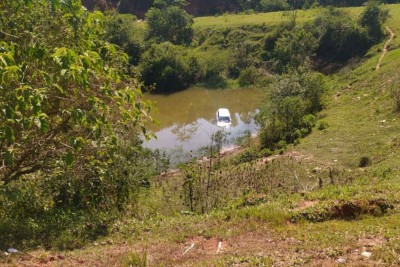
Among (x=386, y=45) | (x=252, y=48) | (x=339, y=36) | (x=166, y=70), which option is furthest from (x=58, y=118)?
(x=252, y=48)

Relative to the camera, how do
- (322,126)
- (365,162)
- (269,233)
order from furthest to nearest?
(322,126) → (365,162) → (269,233)

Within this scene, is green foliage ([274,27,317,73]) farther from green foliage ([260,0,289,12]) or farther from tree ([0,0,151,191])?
tree ([0,0,151,191])

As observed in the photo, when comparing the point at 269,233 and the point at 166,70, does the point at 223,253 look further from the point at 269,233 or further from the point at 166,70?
the point at 166,70

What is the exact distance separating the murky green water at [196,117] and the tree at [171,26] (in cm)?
1093

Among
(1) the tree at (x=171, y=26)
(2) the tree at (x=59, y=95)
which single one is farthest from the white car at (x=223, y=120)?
(1) the tree at (x=171, y=26)

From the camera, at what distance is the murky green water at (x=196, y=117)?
77.9ft

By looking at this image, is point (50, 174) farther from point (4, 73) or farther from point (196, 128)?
point (196, 128)

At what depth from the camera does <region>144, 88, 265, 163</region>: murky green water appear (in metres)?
23.8

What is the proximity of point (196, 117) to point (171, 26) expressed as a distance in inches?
755

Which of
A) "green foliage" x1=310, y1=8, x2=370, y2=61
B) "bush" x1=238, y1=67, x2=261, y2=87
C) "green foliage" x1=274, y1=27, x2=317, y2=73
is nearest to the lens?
"green foliage" x1=274, y1=27, x2=317, y2=73

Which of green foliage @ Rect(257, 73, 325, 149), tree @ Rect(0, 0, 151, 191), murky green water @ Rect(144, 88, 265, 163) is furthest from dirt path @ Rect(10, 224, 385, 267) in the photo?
murky green water @ Rect(144, 88, 265, 163)

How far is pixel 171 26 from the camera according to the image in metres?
46.0

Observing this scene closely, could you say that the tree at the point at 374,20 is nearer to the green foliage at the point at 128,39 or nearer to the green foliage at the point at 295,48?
the green foliage at the point at 295,48

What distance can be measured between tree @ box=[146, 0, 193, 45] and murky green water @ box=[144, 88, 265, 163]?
430 inches
